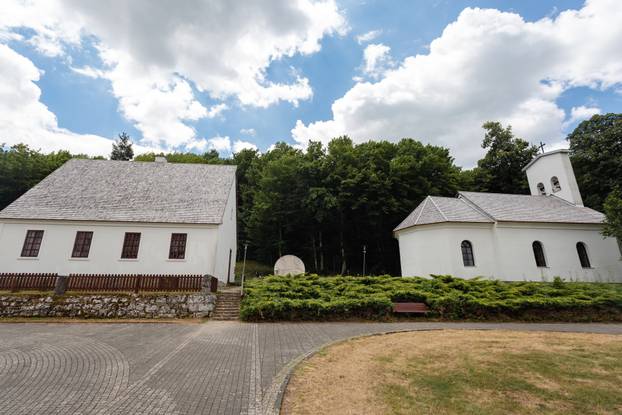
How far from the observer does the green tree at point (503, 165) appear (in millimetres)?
34250

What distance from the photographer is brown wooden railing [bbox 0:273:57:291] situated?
13555 mm

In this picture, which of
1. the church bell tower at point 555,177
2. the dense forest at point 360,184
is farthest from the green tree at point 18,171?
the church bell tower at point 555,177

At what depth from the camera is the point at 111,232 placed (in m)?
17.7

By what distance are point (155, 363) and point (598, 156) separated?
40082mm

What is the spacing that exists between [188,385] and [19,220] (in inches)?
815

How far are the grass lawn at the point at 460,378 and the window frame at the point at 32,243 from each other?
20.8 m

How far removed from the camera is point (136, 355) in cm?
741

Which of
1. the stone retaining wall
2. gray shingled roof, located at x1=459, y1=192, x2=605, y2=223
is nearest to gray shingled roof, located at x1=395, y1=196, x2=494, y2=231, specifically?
gray shingled roof, located at x1=459, y1=192, x2=605, y2=223

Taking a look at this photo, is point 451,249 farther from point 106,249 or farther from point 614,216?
point 106,249

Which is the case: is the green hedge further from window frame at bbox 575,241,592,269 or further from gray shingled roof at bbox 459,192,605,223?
window frame at bbox 575,241,592,269

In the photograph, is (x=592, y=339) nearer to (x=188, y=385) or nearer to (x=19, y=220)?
(x=188, y=385)

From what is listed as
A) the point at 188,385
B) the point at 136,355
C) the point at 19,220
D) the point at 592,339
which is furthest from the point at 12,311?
the point at 592,339

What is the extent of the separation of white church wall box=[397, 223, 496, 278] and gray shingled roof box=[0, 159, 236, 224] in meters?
15.3

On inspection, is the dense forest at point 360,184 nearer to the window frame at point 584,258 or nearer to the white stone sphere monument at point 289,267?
the white stone sphere monument at point 289,267
